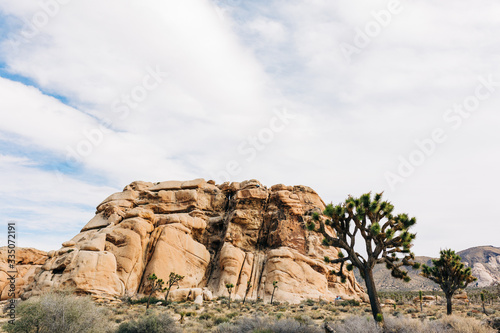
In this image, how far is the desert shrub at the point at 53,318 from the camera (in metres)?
12.6

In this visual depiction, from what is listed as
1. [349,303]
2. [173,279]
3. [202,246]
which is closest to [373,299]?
Answer: [349,303]

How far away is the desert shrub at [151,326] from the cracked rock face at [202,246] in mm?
17973

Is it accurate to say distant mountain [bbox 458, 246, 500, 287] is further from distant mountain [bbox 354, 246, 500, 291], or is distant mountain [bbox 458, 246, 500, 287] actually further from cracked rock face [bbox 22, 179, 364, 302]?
cracked rock face [bbox 22, 179, 364, 302]

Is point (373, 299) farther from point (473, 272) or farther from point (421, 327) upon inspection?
point (473, 272)

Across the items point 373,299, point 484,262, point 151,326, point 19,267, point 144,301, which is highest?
point 484,262

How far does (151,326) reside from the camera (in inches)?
591

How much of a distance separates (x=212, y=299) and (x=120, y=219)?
16806 millimetres

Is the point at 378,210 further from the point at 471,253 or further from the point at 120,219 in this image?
the point at 471,253

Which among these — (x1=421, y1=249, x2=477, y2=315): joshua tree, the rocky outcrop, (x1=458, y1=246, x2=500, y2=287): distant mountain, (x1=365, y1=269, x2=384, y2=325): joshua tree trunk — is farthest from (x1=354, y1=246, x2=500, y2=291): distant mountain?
(x1=365, y1=269, x2=384, y2=325): joshua tree trunk

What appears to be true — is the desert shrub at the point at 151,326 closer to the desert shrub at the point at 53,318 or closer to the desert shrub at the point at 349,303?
the desert shrub at the point at 53,318

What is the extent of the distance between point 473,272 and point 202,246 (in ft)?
536

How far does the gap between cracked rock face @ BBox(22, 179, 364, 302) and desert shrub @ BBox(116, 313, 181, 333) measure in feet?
59.0

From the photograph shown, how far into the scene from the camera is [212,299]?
116 feet

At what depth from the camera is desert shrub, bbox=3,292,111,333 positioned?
12.6 meters
